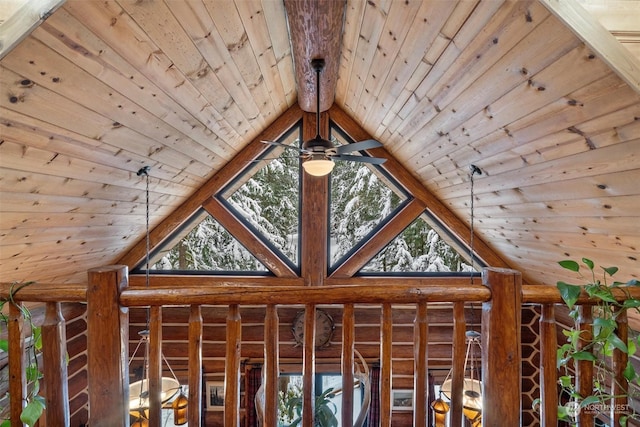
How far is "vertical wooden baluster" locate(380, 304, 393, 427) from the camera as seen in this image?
1.29 m

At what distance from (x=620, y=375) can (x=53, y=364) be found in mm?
2172

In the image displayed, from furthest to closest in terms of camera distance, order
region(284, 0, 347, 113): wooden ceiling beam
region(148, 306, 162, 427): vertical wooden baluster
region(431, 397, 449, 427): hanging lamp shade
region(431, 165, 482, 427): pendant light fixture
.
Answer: region(431, 397, 449, 427): hanging lamp shade → region(431, 165, 482, 427): pendant light fixture → region(284, 0, 347, 113): wooden ceiling beam → region(148, 306, 162, 427): vertical wooden baluster

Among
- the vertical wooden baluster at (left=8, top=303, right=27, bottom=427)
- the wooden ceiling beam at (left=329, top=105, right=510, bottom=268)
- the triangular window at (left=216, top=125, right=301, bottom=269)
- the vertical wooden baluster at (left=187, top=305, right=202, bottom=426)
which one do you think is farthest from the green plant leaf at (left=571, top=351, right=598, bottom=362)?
the triangular window at (left=216, top=125, right=301, bottom=269)

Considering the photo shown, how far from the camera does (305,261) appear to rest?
4.58 meters

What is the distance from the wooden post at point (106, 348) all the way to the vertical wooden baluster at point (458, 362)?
4.19 ft

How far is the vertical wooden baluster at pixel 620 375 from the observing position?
49.1 inches

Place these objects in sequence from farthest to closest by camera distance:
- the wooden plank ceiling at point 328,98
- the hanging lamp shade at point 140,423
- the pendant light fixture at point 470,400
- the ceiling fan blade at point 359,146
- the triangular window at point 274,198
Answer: the triangular window at point 274,198 → the pendant light fixture at point 470,400 → the ceiling fan blade at point 359,146 → the hanging lamp shade at point 140,423 → the wooden plank ceiling at point 328,98

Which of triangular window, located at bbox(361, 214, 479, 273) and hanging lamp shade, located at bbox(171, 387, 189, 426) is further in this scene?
triangular window, located at bbox(361, 214, 479, 273)

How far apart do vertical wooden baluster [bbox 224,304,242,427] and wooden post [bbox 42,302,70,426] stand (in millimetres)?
600

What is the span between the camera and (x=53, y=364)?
125cm

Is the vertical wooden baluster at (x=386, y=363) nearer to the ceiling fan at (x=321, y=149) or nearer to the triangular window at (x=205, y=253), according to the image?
the ceiling fan at (x=321, y=149)

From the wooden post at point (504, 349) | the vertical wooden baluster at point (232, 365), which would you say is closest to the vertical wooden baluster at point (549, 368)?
the wooden post at point (504, 349)

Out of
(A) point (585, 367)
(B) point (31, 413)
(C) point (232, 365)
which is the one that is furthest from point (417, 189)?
(B) point (31, 413)

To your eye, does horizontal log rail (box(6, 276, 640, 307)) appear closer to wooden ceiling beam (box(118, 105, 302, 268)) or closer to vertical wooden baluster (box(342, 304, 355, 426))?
vertical wooden baluster (box(342, 304, 355, 426))
